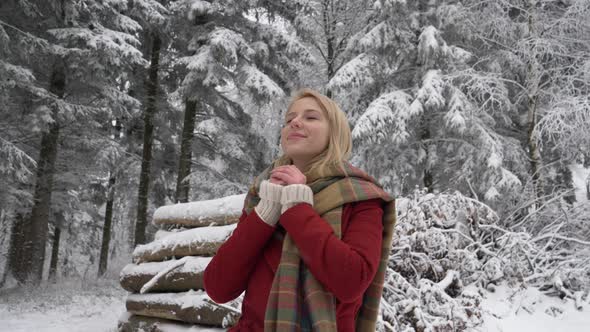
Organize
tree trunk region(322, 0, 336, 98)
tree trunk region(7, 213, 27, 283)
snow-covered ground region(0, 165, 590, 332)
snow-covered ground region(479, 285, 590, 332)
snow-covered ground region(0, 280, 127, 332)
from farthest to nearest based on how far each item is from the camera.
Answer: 1. tree trunk region(322, 0, 336, 98)
2. tree trunk region(7, 213, 27, 283)
3. snow-covered ground region(0, 280, 127, 332)
4. snow-covered ground region(0, 165, 590, 332)
5. snow-covered ground region(479, 285, 590, 332)

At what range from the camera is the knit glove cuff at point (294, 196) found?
5.60ft

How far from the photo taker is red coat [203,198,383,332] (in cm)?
158

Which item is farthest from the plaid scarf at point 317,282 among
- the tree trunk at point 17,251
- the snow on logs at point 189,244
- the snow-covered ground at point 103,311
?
the tree trunk at point 17,251

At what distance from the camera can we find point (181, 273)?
18.6 ft

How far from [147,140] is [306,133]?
13654 millimetres

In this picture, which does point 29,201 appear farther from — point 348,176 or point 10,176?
point 348,176

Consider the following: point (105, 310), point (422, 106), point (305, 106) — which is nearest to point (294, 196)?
point (305, 106)

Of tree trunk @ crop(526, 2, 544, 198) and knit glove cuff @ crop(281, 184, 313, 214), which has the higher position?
tree trunk @ crop(526, 2, 544, 198)

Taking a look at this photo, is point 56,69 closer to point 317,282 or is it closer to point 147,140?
point 147,140

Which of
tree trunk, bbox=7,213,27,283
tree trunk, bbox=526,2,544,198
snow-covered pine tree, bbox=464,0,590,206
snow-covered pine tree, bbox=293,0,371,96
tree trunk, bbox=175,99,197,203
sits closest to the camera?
snow-covered pine tree, bbox=464,0,590,206

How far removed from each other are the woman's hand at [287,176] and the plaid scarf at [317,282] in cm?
10

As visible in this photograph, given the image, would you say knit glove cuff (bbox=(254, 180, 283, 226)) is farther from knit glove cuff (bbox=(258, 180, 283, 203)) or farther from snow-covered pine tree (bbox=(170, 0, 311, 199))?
snow-covered pine tree (bbox=(170, 0, 311, 199))

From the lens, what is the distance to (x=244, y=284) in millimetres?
1891

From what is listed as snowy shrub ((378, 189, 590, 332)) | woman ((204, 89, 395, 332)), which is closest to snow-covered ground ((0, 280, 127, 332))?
snowy shrub ((378, 189, 590, 332))
